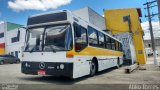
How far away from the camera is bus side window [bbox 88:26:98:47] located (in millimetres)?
11438

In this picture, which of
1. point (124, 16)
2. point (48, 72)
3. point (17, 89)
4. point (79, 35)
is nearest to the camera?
point (17, 89)

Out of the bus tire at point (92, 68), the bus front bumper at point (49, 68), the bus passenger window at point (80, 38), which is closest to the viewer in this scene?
the bus front bumper at point (49, 68)

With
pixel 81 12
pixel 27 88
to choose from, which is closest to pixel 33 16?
pixel 27 88

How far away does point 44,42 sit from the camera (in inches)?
371

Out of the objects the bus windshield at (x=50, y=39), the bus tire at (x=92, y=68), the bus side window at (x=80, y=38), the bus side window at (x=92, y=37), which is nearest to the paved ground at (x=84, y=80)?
the bus tire at (x=92, y=68)

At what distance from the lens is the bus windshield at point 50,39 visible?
9047mm

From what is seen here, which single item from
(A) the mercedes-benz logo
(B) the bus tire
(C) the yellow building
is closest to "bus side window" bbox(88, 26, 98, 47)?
(B) the bus tire

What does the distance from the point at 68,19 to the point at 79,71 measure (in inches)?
93.4

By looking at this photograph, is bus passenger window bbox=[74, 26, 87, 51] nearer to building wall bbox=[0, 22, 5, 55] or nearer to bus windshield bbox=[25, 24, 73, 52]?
bus windshield bbox=[25, 24, 73, 52]

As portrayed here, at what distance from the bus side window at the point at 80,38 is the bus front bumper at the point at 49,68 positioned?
101 centimetres

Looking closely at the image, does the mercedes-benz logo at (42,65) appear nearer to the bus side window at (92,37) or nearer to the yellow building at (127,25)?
the bus side window at (92,37)

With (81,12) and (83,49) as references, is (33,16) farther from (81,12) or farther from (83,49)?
(81,12)

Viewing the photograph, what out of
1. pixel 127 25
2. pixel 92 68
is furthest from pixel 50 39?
pixel 127 25

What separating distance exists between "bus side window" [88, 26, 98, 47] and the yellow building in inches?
793
